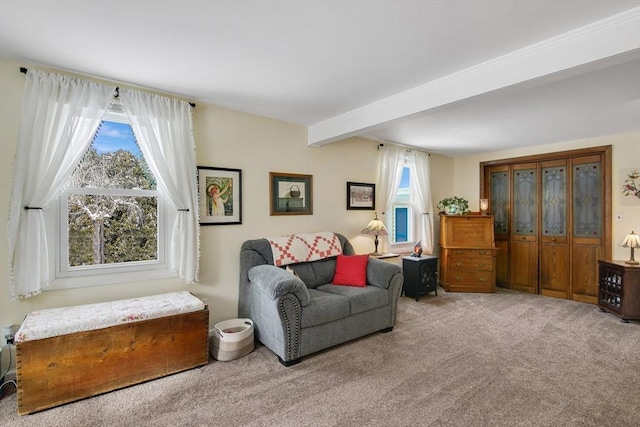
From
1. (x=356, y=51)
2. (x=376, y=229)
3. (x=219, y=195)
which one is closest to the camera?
(x=356, y=51)

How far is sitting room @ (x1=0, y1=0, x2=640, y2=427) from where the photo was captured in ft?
6.51

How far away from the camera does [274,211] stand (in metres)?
3.76

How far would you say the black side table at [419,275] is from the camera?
4566mm

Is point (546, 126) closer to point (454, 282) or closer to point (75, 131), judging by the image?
point (454, 282)

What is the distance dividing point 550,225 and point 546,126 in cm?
184

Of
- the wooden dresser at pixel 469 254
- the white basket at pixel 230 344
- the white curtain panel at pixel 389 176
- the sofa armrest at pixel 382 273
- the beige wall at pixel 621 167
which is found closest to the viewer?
the white basket at pixel 230 344

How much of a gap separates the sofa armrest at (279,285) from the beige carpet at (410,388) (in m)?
0.58

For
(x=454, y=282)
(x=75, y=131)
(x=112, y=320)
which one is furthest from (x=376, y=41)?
(x=454, y=282)

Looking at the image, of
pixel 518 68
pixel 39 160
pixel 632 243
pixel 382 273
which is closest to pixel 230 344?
pixel 382 273

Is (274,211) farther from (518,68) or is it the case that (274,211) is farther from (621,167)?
(621,167)

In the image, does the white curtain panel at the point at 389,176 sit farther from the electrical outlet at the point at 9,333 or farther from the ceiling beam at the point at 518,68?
the electrical outlet at the point at 9,333

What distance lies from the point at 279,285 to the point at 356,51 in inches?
73.3

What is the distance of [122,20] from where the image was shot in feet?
6.13

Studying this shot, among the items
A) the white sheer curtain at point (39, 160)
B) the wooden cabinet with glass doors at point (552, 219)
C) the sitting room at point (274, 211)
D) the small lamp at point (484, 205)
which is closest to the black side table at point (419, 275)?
the sitting room at point (274, 211)
